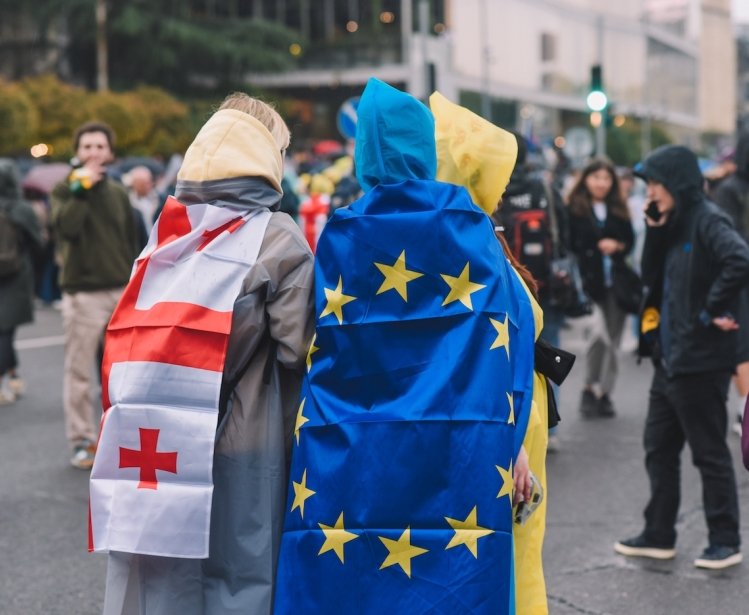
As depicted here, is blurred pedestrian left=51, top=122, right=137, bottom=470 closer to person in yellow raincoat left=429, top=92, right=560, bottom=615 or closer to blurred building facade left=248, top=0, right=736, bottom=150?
person in yellow raincoat left=429, top=92, right=560, bottom=615

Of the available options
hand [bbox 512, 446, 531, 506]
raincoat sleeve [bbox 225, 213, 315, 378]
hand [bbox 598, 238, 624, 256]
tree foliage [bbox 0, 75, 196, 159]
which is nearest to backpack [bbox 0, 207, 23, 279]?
hand [bbox 598, 238, 624, 256]

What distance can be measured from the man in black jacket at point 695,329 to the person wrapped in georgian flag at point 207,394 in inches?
102

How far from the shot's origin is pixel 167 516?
3.42 m

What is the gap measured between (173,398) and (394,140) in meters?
0.91

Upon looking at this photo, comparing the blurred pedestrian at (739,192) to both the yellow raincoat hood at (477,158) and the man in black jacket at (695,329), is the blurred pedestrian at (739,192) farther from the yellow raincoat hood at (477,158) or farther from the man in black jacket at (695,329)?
the yellow raincoat hood at (477,158)

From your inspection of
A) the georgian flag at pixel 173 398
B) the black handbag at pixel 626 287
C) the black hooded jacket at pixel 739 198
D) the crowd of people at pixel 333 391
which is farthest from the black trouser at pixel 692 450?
the black hooded jacket at pixel 739 198

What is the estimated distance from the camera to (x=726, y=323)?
18.3 ft

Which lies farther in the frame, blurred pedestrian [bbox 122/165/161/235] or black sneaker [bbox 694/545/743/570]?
blurred pedestrian [bbox 122/165/161/235]

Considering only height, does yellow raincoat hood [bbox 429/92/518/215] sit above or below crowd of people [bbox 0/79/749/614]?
above

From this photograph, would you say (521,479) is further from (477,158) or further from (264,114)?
(264,114)

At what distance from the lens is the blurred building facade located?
199ft

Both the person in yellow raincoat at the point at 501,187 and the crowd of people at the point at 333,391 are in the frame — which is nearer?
the crowd of people at the point at 333,391

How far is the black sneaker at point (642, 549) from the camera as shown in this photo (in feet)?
19.3

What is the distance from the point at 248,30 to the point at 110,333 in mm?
53632
